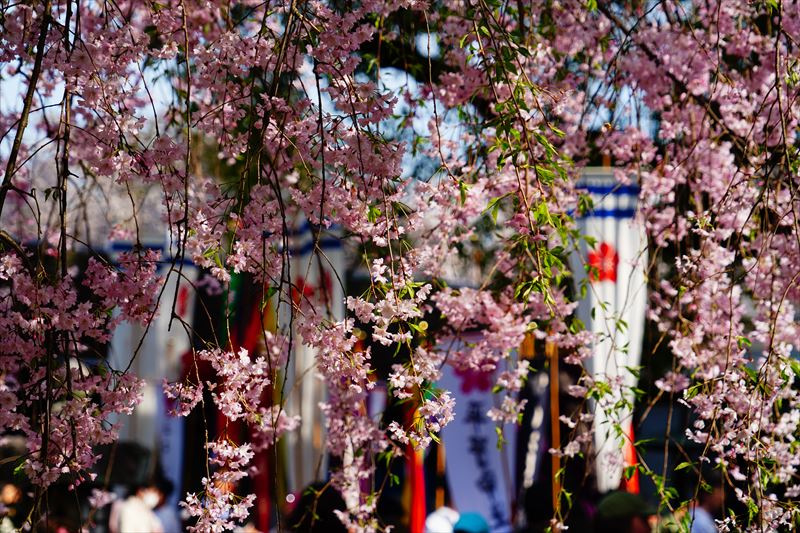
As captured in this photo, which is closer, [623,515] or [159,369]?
[623,515]

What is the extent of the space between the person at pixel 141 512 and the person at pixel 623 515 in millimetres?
2874

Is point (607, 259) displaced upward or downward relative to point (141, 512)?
upward

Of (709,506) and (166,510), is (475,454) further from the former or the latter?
(166,510)

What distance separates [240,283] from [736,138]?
11.7ft

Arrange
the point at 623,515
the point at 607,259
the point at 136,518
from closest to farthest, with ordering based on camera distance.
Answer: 1. the point at 623,515
2. the point at 607,259
3. the point at 136,518

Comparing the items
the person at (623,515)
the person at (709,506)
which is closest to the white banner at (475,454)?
the person at (709,506)

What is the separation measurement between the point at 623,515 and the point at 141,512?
10.5 feet

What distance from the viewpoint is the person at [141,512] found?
15.8 feet

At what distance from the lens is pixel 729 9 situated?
114 inches

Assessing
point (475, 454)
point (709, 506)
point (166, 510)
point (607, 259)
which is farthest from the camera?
point (166, 510)

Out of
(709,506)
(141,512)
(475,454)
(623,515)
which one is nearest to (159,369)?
(141,512)

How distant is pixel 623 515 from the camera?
2527 mm

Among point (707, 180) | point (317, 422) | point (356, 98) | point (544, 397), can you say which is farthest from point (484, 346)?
point (317, 422)

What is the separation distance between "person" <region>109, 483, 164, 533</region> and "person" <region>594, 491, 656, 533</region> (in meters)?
2.87
